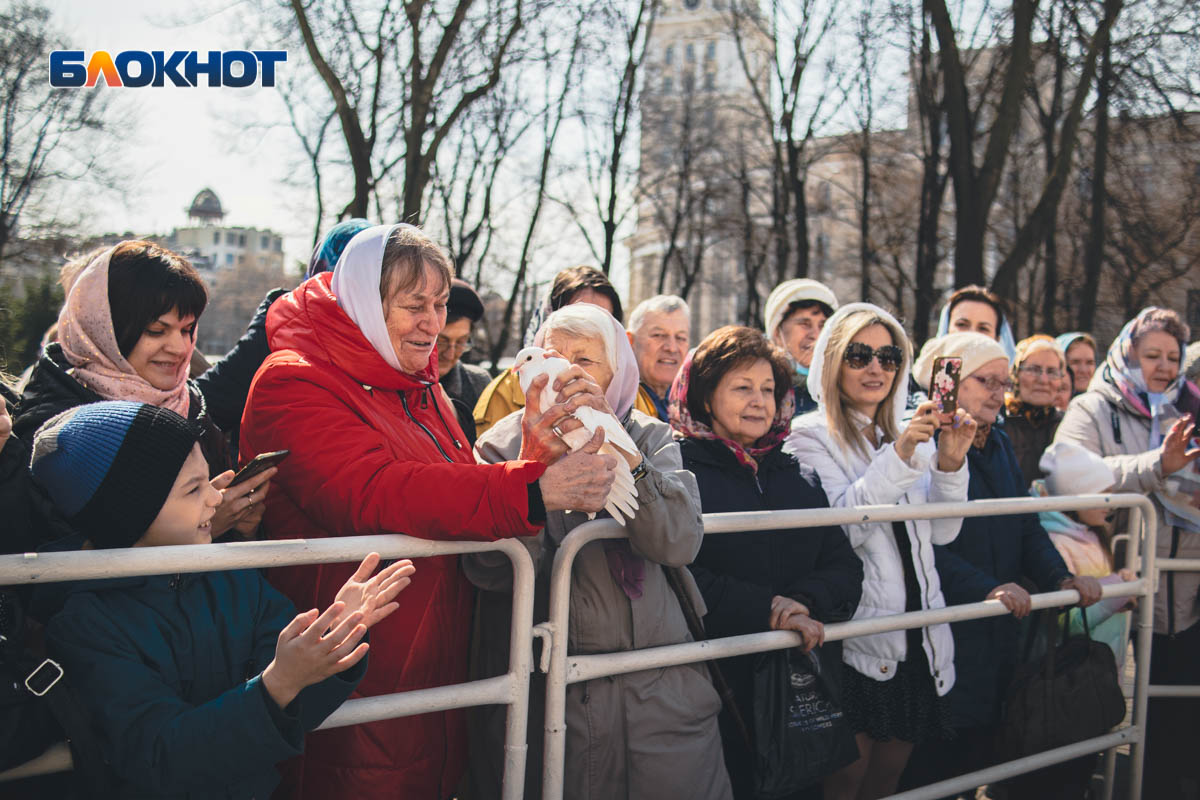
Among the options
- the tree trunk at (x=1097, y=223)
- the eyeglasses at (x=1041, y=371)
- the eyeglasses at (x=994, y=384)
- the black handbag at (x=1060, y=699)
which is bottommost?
the black handbag at (x=1060, y=699)

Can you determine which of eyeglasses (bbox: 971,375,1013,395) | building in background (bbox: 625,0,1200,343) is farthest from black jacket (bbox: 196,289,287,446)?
building in background (bbox: 625,0,1200,343)

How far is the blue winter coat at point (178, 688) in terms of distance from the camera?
1.65m

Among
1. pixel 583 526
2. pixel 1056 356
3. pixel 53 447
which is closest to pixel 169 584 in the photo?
pixel 53 447

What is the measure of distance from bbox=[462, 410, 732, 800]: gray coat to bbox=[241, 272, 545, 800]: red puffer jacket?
15 centimetres

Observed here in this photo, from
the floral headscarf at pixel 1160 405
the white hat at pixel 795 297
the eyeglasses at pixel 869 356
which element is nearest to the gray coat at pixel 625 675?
the eyeglasses at pixel 869 356

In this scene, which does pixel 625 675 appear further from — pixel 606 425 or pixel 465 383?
pixel 465 383

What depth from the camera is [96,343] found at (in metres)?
2.41

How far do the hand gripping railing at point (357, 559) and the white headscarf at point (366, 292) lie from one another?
19.6 inches

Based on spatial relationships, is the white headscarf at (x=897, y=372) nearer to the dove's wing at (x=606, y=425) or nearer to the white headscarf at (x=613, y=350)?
the white headscarf at (x=613, y=350)

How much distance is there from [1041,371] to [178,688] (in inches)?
179

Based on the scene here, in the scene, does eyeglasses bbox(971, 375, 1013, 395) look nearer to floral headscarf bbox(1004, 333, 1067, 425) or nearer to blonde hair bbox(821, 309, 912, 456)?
blonde hair bbox(821, 309, 912, 456)

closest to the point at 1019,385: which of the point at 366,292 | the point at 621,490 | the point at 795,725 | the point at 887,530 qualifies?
the point at 887,530

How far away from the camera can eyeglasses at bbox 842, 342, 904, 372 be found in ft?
11.5

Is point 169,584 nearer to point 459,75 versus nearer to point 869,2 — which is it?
point 459,75
